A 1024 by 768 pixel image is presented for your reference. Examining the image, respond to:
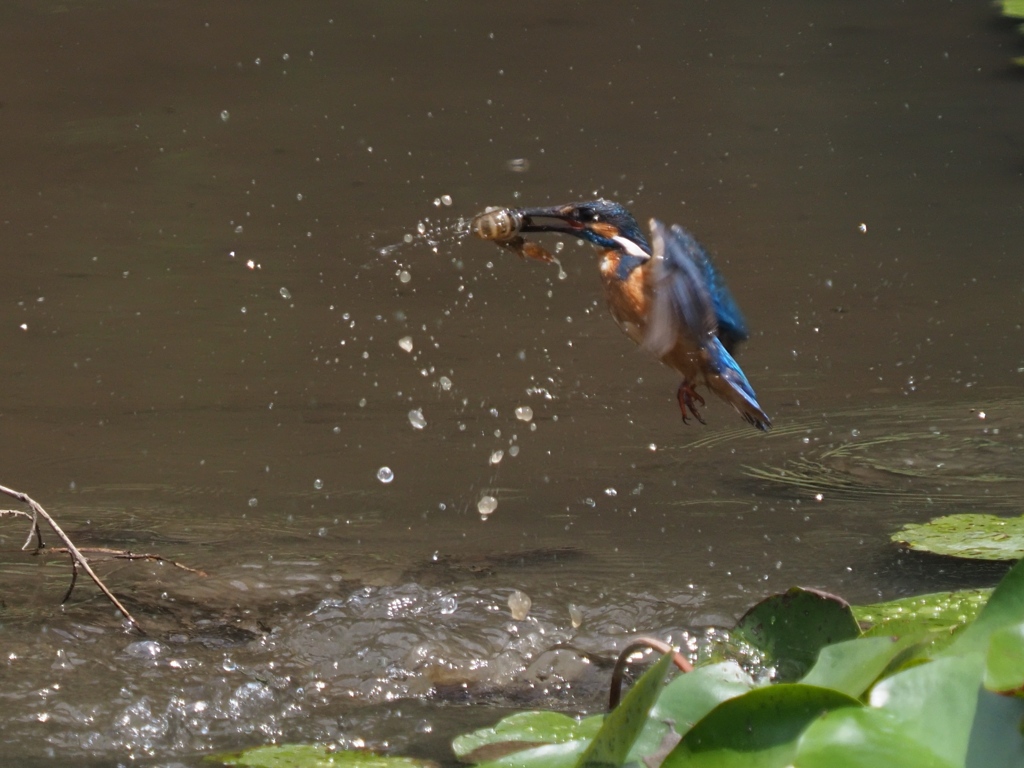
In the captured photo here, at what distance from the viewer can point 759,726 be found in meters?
0.86

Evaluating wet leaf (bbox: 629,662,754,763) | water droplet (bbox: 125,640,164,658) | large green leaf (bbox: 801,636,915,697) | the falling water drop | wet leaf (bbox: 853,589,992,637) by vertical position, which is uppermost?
large green leaf (bbox: 801,636,915,697)

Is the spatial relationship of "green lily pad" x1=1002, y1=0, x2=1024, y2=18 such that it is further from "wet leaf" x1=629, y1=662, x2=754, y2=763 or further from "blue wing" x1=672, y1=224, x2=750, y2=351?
"wet leaf" x1=629, y1=662, x2=754, y2=763

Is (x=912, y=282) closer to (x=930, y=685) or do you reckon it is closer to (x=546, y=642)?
(x=546, y=642)

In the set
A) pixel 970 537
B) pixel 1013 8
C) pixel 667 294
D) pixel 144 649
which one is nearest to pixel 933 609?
pixel 667 294

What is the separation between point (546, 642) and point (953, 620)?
973 mm

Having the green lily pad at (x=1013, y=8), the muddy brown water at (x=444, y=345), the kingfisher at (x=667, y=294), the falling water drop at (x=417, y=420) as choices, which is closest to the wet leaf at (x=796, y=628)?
the muddy brown water at (x=444, y=345)

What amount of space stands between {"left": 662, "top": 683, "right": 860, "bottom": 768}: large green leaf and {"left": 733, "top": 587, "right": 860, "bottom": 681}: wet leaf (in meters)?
0.29

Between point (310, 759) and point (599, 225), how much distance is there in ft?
3.90

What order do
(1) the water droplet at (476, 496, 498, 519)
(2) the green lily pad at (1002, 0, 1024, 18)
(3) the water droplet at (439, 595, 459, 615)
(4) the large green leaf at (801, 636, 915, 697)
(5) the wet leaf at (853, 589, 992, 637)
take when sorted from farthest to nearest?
(2) the green lily pad at (1002, 0, 1024, 18) → (1) the water droplet at (476, 496, 498, 519) → (3) the water droplet at (439, 595, 459, 615) → (5) the wet leaf at (853, 589, 992, 637) → (4) the large green leaf at (801, 636, 915, 697)

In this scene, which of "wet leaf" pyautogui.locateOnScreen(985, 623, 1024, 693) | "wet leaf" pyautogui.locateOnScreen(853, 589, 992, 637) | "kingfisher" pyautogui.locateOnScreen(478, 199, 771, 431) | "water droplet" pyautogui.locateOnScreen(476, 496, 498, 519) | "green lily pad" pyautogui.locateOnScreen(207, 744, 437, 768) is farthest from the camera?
"water droplet" pyautogui.locateOnScreen(476, 496, 498, 519)

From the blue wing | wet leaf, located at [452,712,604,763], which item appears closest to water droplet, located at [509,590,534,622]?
the blue wing

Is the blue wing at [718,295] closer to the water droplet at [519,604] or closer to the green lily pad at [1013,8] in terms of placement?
the water droplet at [519,604]

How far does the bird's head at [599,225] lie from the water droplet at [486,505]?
79cm

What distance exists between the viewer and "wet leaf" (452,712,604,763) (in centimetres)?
114
